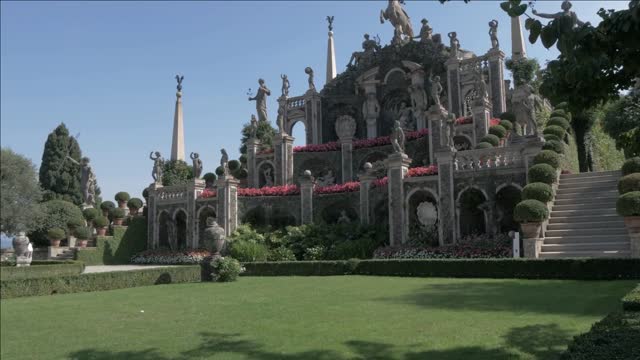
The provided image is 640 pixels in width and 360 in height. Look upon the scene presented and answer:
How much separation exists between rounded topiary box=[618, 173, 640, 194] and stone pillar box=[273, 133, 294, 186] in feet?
76.8

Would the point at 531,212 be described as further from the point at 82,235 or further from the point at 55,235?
the point at 55,235

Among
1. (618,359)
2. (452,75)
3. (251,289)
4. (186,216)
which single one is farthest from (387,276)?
(452,75)

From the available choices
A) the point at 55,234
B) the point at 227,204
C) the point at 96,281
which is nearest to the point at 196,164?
the point at 227,204

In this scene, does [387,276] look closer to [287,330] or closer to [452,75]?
[287,330]

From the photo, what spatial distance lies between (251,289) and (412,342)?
9.19 meters

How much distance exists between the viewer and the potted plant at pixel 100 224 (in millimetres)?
35156

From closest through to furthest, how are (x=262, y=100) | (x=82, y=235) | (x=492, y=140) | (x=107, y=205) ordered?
(x=492, y=140) → (x=82, y=235) → (x=107, y=205) → (x=262, y=100)

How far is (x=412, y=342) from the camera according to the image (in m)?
8.06

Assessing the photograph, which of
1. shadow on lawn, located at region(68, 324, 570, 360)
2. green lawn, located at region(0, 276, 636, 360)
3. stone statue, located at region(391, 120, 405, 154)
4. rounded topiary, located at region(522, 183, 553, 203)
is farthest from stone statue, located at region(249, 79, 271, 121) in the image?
shadow on lawn, located at region(68, 324, 570, 360)

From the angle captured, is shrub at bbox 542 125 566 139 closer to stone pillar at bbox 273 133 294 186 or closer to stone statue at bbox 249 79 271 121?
stone pillar at bbox 273 133 294 186

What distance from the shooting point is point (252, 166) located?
40.2m

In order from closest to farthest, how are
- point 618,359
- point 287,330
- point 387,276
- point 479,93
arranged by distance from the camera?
point 618,359 → point 287,330 → point 387,276 → point 479,93

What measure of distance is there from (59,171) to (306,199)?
26.3 m

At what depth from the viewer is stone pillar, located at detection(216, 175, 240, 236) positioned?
1283 inches
